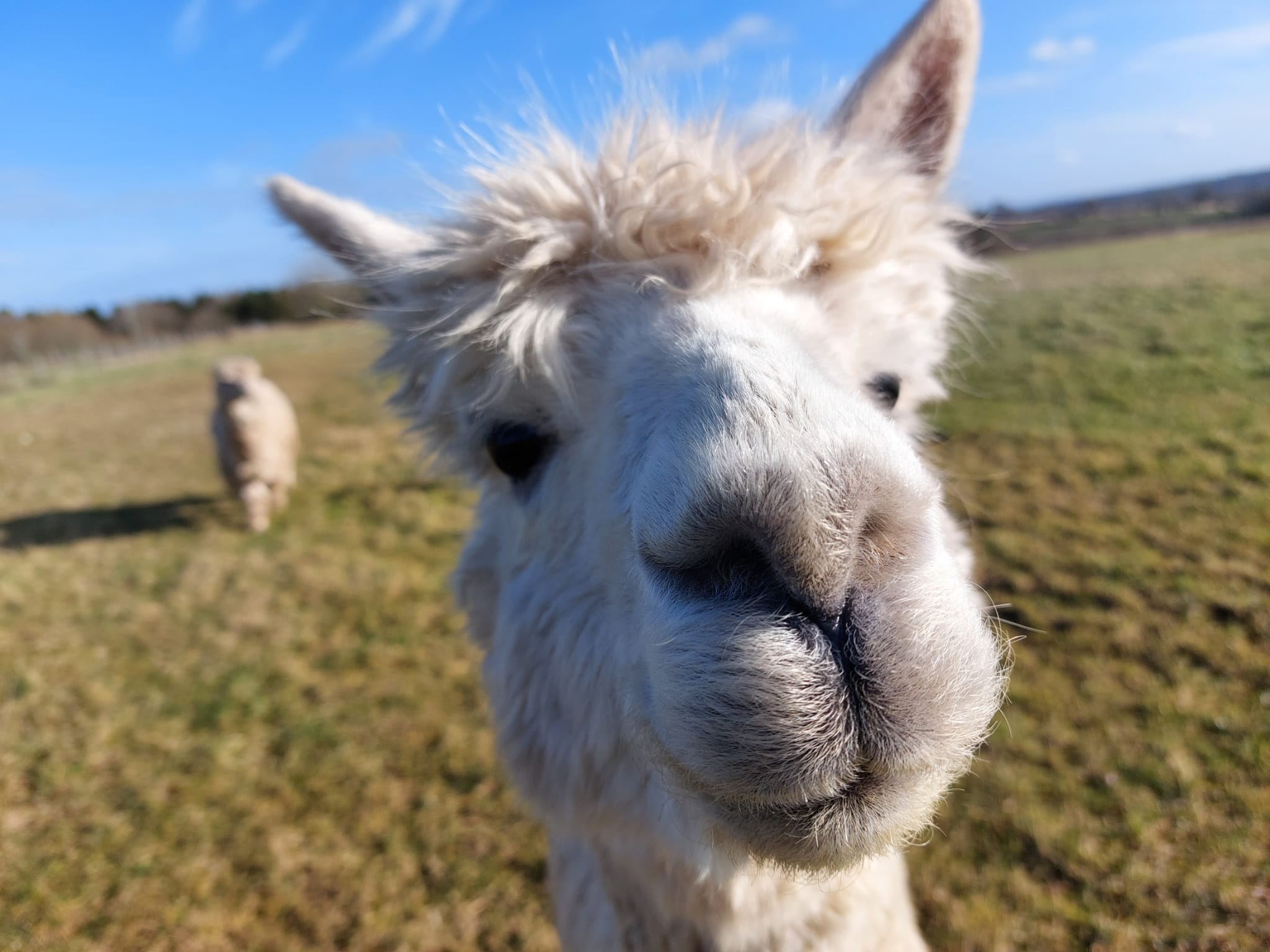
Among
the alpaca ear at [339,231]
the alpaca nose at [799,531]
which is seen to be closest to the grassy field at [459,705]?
the alpaca ear at [339,231]

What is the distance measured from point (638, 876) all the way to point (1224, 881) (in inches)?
111

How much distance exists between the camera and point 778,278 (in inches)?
57.8

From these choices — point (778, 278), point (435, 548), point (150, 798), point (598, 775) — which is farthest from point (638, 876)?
point (435, 548)

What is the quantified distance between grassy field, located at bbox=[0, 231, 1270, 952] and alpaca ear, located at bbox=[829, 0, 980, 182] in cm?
70

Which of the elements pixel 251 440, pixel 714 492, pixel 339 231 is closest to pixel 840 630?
pixel 714 492

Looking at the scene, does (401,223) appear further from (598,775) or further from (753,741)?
(753,741)

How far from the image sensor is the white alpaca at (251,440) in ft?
26.9

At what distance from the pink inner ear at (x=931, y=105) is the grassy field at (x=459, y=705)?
69 cm

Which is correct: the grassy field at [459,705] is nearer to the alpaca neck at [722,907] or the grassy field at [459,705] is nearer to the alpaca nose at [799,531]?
the alpaca neck at [722,907]

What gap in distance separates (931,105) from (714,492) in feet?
5.30

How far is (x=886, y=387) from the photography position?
1715mm

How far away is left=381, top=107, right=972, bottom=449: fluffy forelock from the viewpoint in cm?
150

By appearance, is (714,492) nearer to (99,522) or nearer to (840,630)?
(840,630)

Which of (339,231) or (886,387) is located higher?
(339,231)
